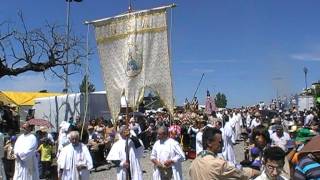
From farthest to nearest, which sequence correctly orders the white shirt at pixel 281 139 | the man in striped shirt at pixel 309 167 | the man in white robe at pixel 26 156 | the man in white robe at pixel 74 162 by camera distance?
the man in white robe at pixel 26 156 < the white shirt at pixel 281 139 < the man in white robe at pixel 74 162 < the man in striped shirt at pixel 309 167

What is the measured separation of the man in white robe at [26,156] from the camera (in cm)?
1280

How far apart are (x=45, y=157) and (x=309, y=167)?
13.1 metres

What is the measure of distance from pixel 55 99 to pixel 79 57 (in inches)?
241

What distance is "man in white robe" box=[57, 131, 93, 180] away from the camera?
1105 centimetres

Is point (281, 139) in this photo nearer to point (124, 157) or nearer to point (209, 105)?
point (124, 157)

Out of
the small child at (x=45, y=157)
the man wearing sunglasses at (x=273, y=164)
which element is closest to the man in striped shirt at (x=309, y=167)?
the man wearing sunglasses at (x=273, y=164)

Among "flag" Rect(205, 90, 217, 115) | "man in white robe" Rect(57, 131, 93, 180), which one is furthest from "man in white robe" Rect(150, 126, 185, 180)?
"flag" Rect(205, 90, 217, 115)

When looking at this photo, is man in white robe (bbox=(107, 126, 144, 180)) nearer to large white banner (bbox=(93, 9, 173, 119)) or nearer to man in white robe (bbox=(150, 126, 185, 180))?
man in white robe (bbox=(150, 126, 185, 180))

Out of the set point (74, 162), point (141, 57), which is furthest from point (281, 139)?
point (74, 162)

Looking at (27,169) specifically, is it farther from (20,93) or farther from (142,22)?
(20,93)

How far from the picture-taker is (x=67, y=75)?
3114 cm

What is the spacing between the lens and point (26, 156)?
12875 millimetres

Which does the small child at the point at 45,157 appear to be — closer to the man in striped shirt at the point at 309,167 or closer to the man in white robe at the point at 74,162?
the man in white robe at the point at 74,162

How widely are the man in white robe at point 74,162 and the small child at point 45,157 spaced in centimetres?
576
